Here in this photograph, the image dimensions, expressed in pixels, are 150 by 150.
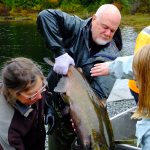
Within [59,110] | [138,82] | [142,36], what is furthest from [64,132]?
[138,82]

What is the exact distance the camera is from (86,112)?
3.10 metres

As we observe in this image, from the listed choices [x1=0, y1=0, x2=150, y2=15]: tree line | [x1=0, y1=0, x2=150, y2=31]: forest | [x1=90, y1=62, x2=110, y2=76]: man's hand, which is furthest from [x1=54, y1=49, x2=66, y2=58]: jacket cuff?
[x1=0, y1=0, x2=150, y2=15]: tree line

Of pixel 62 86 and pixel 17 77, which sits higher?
pixel 17 77

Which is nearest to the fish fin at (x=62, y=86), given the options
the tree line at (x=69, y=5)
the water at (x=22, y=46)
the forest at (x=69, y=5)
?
the water at (x=22, y=46)

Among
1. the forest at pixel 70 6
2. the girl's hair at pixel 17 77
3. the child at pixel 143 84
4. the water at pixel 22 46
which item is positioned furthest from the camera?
the forest at pixel 70 6

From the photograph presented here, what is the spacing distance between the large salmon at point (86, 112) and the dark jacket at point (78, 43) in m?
0.25

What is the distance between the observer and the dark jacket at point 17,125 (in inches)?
109

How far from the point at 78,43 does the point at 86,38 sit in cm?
7

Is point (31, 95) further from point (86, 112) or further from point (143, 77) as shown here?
point (143, 77)

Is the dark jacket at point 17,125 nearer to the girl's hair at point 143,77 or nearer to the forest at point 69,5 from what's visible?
the girl's hair at point 143,77

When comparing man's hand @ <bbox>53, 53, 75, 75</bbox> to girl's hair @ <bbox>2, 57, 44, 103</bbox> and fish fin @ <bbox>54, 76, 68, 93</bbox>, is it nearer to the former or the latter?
fish fin @ <bbox>54, 76, 68, 93</bbox>

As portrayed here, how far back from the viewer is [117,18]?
349 centimetres

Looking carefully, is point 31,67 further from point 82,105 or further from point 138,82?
point 138,82

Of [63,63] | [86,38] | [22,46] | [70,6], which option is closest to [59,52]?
[63,63]
